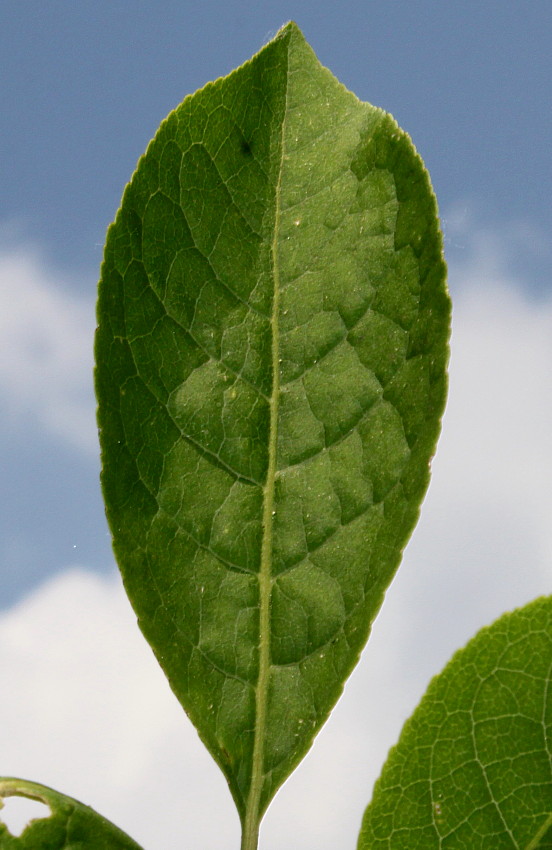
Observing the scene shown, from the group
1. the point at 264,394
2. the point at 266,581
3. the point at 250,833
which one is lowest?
the point at 250,833

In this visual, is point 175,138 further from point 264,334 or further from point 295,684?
point 295,684

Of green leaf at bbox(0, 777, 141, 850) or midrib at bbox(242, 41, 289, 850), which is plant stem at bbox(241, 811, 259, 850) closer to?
midrib at bbox(242, 41, 289, 850)

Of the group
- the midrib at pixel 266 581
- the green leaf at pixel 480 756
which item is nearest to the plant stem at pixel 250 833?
the midrib at pixel 266 581

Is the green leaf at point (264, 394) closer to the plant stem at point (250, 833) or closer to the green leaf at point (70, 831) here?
→ the plant stem at point (250, 833)

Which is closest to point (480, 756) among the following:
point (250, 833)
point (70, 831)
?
point (250, 833)

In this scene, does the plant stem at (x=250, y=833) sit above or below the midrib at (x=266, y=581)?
below

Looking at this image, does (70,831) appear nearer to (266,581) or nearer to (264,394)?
(266,581)

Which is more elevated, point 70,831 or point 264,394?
point 264,394
